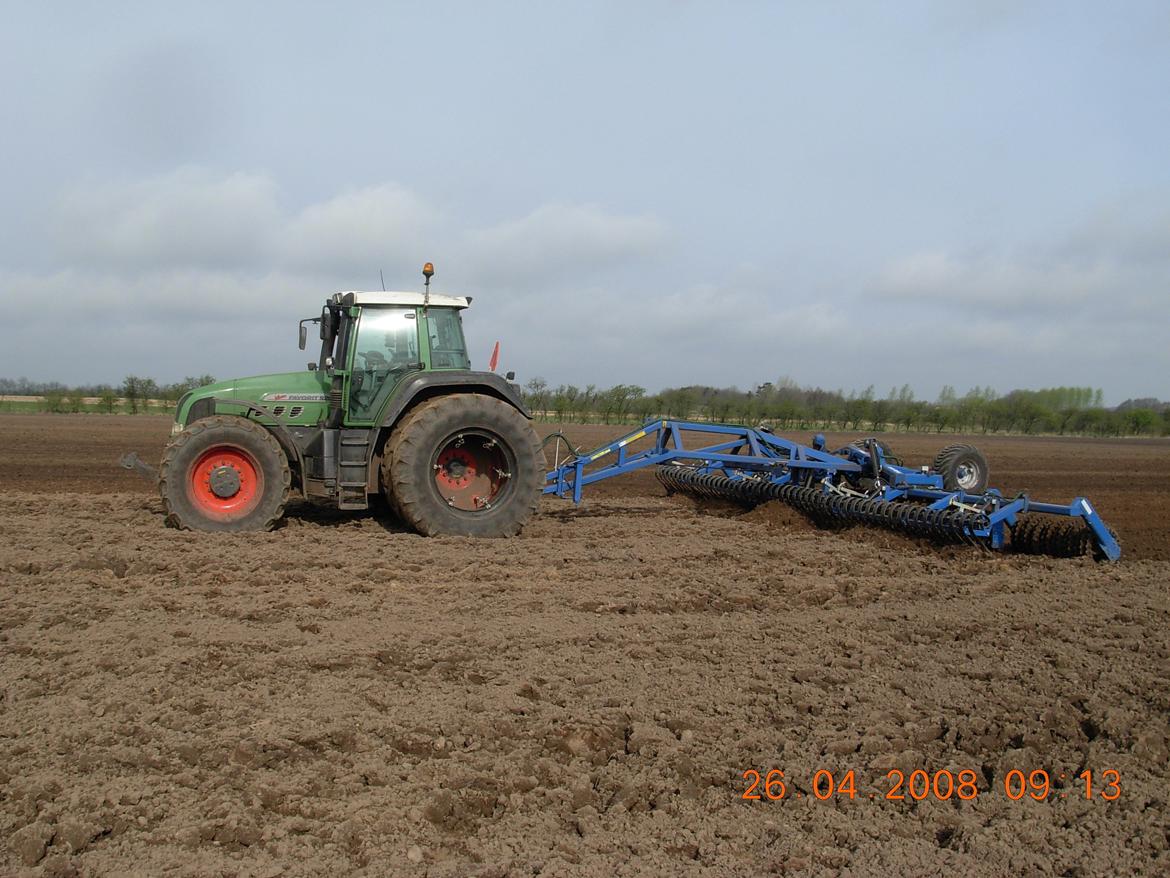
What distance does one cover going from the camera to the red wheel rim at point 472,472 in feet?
28.8

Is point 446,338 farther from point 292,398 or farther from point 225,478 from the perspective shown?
point 225,478

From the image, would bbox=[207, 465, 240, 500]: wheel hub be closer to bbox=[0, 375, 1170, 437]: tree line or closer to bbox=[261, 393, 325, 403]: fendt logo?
bbox=[261, 393, 325, 403]: fendt logo

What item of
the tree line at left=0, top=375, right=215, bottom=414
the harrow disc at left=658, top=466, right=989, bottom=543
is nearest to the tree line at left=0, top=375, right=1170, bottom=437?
the tree line at left=0, top=375, right=215, bottom=414

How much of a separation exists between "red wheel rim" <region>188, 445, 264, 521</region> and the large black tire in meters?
1.13

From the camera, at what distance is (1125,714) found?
440cm

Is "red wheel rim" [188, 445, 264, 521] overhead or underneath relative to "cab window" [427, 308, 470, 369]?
underneath

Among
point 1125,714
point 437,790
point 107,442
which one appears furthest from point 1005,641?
point 107,442

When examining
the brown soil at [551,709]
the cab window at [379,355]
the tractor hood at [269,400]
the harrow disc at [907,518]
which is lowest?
the brown soil at [551,709]

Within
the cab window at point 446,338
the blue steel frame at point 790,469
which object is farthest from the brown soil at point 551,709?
the cab window at point 446,338

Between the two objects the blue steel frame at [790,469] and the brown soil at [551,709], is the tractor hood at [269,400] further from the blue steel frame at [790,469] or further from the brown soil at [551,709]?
the blue steel frame at [790,469]

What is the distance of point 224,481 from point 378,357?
1.71 m

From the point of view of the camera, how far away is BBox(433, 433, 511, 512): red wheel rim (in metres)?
8.79

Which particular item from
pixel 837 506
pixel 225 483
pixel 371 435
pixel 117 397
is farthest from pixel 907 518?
pixel 117 397

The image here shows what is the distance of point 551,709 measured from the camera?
4363mm
